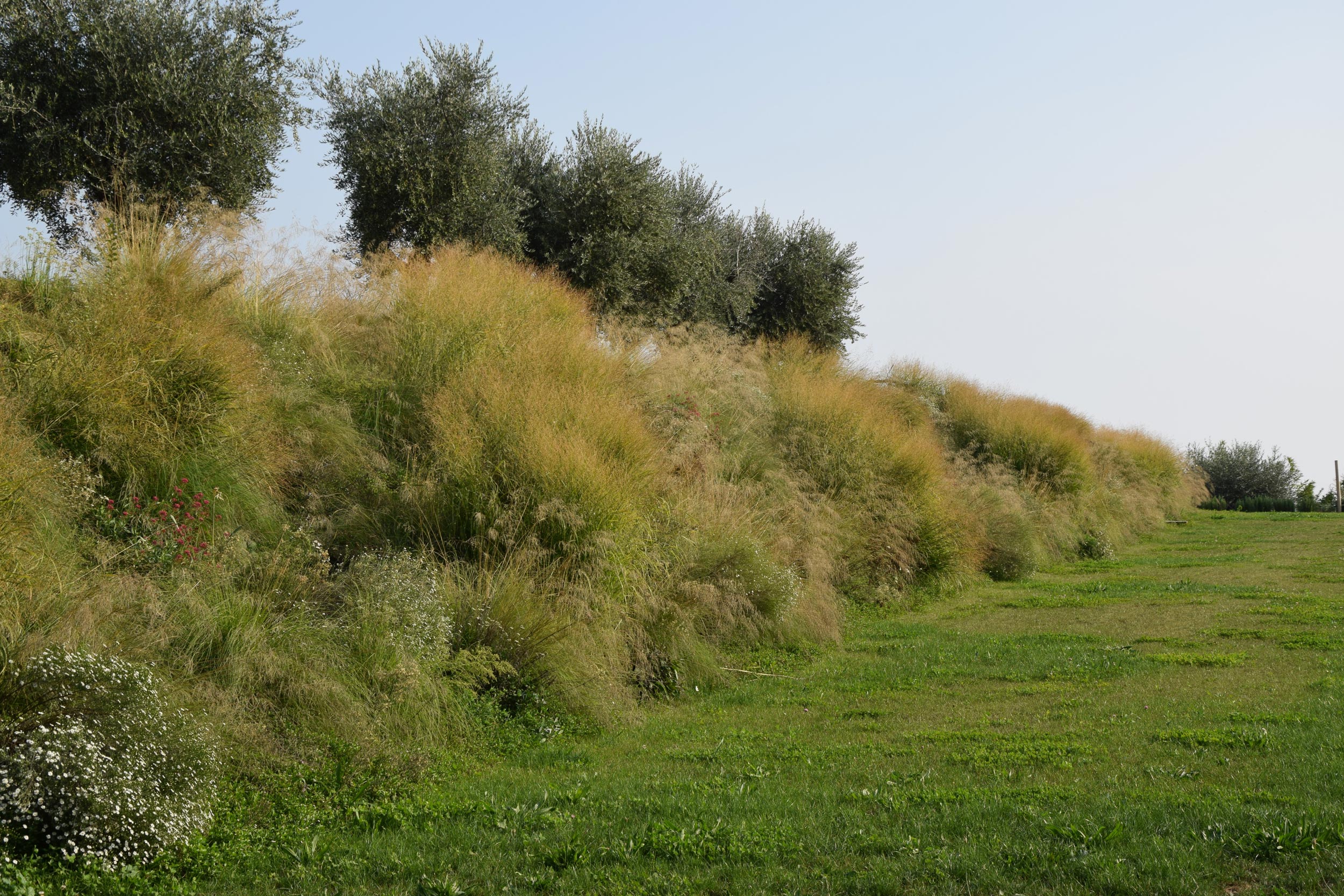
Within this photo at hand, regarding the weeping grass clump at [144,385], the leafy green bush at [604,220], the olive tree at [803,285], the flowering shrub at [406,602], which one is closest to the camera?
the flowering shrub at [406,602]

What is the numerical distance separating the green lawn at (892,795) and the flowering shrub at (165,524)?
8.76 ft

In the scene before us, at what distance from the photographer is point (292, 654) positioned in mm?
5926

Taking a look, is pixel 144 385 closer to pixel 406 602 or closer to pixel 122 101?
pixel 406 602

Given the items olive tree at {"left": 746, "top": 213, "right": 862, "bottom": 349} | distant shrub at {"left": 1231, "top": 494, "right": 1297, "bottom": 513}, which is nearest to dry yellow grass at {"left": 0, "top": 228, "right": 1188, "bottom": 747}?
olive tree at {"left": 746, "top": 213, "right": 862, "bottom": 349}

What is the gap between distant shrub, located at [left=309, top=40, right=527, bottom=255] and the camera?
16.2 meters

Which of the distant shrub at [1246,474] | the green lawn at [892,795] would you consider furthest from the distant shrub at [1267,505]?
the green lawn at [892,795]

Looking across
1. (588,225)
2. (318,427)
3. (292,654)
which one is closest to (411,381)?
(318,427)

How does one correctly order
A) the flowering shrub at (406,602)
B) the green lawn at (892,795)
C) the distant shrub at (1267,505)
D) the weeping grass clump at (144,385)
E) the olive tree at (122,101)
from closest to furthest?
the green lawn at (892,795) → the flowering shrub at (406,602) → the weeping grass clump at (144,385) → the olive tree at (122,101) → the distant shrub at (1267,505)

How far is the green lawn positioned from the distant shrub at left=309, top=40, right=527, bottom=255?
414 inches

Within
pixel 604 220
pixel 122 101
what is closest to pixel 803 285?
pixel 604 220

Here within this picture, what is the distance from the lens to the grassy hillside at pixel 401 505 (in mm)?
5781

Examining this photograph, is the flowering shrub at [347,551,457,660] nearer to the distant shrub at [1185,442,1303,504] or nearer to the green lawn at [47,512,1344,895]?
the green lawn at [47,512,1344,895]

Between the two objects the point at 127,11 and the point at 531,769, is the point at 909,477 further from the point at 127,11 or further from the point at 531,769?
the point at 127,11

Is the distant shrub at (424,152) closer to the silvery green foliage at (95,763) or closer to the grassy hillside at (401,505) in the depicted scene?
the grassy hillside at (401,505)
